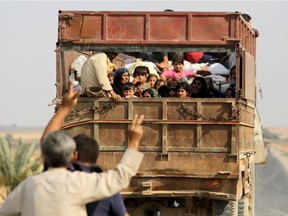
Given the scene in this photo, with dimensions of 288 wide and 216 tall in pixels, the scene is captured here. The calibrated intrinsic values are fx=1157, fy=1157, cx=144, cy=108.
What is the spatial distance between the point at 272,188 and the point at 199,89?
55.1 m

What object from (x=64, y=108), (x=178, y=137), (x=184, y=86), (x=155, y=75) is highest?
(x=155, y=75)

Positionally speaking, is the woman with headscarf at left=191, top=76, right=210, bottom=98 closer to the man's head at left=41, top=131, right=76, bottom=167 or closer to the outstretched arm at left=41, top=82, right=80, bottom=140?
the outstretched arm at left=41, top=82, right=80, bottom=140

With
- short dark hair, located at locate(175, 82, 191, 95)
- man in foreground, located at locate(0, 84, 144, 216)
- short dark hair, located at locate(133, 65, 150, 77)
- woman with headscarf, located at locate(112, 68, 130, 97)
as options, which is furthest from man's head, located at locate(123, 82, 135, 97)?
man in foreground, located at locate(0, 84, 144, 216)

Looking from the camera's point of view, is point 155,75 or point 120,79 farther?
point 155,75

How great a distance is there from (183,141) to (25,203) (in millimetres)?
7312

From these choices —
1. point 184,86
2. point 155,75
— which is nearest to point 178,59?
point 155,75

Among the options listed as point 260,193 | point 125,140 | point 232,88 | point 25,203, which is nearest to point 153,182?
point 125,140

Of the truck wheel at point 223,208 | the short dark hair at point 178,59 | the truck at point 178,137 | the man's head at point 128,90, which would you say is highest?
the short dark hair at point 178,59

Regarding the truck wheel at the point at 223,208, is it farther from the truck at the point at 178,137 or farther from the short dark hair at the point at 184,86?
the short dark hair at the point at 184,86

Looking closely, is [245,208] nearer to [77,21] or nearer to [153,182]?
[153,182]

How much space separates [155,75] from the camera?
52.7 feet

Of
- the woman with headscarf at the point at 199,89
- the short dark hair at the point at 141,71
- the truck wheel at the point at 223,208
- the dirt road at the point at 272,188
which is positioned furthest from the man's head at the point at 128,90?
the dirt road at the point at 272,188

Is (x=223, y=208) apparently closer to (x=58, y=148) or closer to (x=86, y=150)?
(x=86, y=150)

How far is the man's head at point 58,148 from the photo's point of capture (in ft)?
22.6
